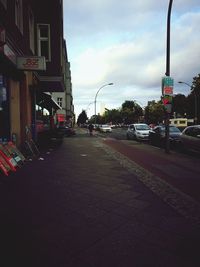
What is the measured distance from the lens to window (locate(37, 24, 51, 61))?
19422mm

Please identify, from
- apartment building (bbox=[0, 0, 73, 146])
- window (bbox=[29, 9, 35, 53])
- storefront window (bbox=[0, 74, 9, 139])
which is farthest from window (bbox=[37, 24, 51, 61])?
storefront window (bbox=[0, 74, 9, 139])

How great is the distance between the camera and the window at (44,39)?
1942cm

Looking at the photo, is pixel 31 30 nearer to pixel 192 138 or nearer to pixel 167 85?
pixel 167 85

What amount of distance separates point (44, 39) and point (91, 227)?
1703 cm

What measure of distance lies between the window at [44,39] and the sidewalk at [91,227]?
1336 centimetres

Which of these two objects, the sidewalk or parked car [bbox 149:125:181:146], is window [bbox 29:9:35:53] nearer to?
parked car [bbox 149:125:181:146]

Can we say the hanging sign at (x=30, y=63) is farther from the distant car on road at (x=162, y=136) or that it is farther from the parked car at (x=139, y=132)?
the parked car at (x=139, y=132)

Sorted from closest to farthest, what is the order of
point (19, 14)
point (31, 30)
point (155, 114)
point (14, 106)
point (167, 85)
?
1. point (14, 106)
2. point (19, 14)
3. point (167, 85)
4. point (31, 30)
5. point (155, 114)

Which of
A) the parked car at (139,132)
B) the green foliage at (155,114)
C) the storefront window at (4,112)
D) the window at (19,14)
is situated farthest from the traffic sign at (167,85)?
the green foliage at (155,114)

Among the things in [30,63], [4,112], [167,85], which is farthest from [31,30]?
[4,112]

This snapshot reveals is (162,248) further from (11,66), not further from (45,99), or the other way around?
(45,99)

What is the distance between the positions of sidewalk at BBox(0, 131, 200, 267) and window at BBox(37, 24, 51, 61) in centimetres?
1336

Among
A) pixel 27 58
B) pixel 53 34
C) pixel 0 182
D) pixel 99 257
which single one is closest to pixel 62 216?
pixel 99 257

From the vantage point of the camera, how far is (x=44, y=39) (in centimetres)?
1980
